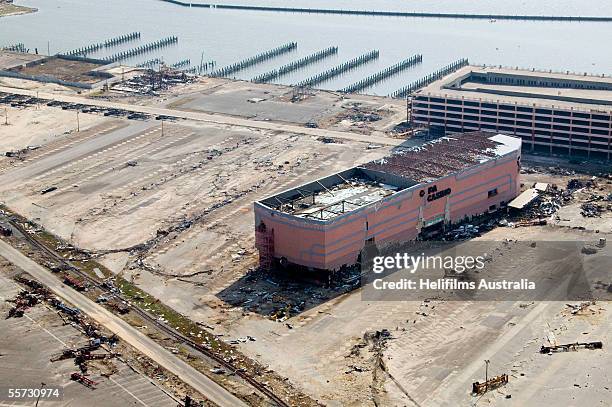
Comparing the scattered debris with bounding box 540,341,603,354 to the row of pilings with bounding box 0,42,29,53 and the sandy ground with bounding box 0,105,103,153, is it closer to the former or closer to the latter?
the sandy ground with bounding box 0,105,103,153

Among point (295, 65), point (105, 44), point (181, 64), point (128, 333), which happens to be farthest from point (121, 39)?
point (128, 333)

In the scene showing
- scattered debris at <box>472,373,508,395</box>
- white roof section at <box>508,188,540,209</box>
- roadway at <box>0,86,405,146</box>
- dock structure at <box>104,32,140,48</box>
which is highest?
dock structure at <box>104,32,140,48</box>

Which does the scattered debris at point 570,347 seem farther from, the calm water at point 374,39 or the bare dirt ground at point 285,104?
the calm water at point 374,39

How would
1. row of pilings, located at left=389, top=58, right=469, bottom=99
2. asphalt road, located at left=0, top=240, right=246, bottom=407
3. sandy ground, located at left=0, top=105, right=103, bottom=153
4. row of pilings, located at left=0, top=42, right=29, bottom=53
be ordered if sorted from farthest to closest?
1. row of pilings, located at left=0, top=42, right=29, bottom=53
2. row of pilings, located at left=389, top=58, right=469, bottom=99
3. sandy ground, located at left=0, top=105, right=103, bottom=153
4. asphalt road, located at left=0, top=240, right=246, bottom=407

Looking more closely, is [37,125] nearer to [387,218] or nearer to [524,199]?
[387,218]

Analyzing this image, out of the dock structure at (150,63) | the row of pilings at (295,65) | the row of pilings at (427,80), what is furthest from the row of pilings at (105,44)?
the row of pilings at (427,80)

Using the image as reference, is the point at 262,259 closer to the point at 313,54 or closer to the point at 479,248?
the point at 479,248

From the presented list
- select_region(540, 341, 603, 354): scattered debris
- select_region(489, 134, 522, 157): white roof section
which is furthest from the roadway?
select_region(540, 341, 603, 354): scattered debris
